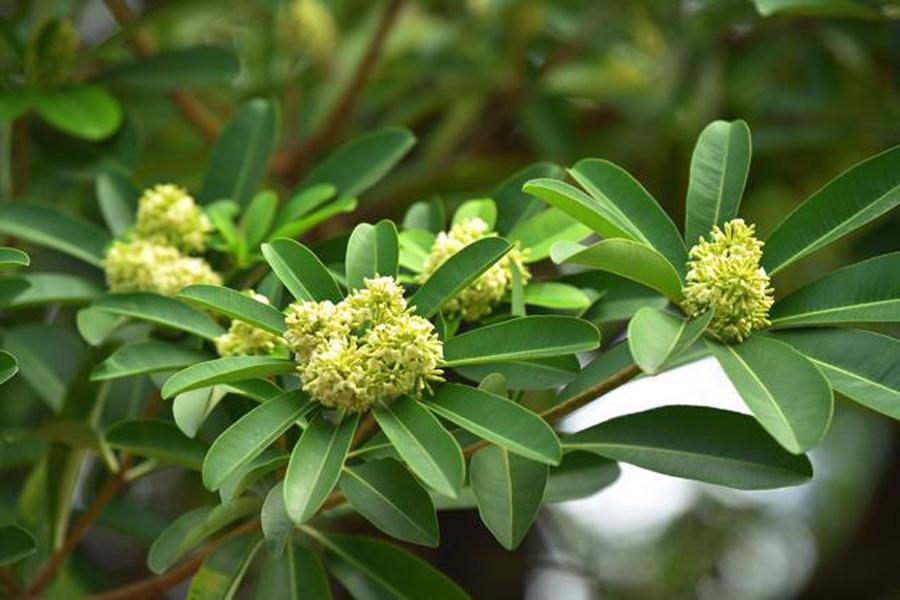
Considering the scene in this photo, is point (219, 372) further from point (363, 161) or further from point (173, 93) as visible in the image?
point (173, 93)

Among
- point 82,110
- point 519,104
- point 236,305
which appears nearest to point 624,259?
point 236,305

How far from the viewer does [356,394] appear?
0.94 meters

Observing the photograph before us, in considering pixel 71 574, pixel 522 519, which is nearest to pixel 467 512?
pixel 71 574

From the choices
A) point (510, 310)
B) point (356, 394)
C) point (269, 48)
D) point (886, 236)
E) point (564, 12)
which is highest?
point (564, 12)

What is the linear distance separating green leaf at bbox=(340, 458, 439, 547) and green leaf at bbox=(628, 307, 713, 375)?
0.20 meters

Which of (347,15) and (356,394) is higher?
(347,15)

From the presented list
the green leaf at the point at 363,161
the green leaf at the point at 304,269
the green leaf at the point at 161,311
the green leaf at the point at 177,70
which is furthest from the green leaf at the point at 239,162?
the green leaf at the point at 304,269

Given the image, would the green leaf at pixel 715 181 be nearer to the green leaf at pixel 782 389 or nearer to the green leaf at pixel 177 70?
the green leaf at pixel 782 389

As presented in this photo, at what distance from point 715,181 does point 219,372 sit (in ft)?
1.42

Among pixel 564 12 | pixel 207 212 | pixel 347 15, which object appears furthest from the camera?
pixel 347 15

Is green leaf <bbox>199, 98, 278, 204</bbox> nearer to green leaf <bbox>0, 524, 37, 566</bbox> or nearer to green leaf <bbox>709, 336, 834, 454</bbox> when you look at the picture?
green leaf <bbox>0, 524, 37, 566</bbox>

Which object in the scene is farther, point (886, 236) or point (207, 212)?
point (886, 236)

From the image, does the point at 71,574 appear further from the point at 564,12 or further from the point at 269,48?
the point at 564,12

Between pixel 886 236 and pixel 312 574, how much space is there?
1061 millimetres
